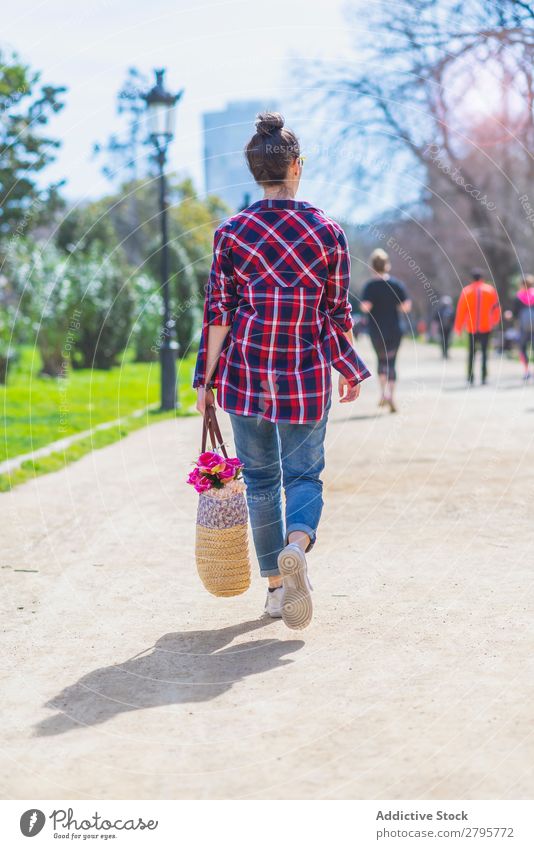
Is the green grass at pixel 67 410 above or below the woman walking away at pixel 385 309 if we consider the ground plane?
below

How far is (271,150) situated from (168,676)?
211 cm

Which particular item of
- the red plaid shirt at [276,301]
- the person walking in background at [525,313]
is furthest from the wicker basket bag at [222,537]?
the person walking in background at [525,313]

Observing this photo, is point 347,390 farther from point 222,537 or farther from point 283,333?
point 222,537

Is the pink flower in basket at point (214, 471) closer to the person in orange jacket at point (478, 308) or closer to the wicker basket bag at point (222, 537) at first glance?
the wicker basket bag at point (222, 537)

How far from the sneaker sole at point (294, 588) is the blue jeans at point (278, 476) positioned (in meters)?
0.24

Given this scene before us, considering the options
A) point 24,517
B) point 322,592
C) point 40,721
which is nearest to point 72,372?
point 24,517

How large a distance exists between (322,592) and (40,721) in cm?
200

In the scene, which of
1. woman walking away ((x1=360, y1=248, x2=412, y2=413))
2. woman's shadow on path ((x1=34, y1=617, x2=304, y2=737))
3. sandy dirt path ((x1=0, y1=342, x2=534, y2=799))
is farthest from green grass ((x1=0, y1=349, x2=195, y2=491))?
woman's shadow on path ((x1=34, y1=617, x2=304, y2=737))

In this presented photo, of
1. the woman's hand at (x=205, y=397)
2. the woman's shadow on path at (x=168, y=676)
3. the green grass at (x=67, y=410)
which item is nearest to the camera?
the woman's shadow on path at (x=168, y=676)

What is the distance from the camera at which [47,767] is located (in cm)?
342

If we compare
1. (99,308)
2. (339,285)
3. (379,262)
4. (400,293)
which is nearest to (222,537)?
(339,285)

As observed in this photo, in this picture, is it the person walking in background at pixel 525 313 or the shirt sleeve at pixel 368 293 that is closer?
the shirt sleeve at pixel 368 293

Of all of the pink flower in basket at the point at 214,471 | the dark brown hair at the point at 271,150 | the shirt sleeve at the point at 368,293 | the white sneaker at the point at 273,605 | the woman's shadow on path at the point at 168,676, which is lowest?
the woman's shadow on path at the point at 168,676

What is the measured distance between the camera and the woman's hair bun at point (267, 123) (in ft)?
15.5
